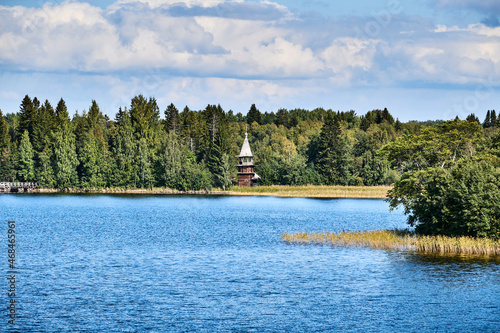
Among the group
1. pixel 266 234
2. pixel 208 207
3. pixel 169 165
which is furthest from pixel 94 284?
pixel 169 165

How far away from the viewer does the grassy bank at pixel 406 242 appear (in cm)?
4759

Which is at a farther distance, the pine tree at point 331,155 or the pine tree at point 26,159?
the pine tree at point 331,155

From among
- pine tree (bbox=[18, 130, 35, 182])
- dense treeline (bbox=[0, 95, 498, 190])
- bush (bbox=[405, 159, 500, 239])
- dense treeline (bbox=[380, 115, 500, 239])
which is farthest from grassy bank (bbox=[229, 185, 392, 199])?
bush (bbox=[405, 159, 500, 239])

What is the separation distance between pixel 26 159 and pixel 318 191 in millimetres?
67701

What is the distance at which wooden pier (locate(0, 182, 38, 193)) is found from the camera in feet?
458

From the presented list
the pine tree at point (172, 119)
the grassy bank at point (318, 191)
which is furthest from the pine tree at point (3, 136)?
the grassy bank at point (318, 191)

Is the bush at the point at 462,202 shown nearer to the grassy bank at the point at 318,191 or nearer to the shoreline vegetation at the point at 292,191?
the shoreline vegetation at the point at 292,191

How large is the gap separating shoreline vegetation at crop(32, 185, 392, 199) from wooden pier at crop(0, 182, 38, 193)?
1953 millimetres

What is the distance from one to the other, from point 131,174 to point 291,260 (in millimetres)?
95996

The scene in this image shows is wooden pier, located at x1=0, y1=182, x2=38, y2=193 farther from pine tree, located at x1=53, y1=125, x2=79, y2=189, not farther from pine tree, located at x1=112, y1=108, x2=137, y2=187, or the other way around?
pine tree, located at x1=112, y1=108, x2=137, y2=187

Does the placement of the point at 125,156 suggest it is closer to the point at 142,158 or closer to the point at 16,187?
the point at 142,158

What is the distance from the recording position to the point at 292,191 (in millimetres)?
130000

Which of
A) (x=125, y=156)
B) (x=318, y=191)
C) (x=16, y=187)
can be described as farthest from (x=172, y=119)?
(x=318, y=191)

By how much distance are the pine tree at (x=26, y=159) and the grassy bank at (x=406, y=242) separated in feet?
314
